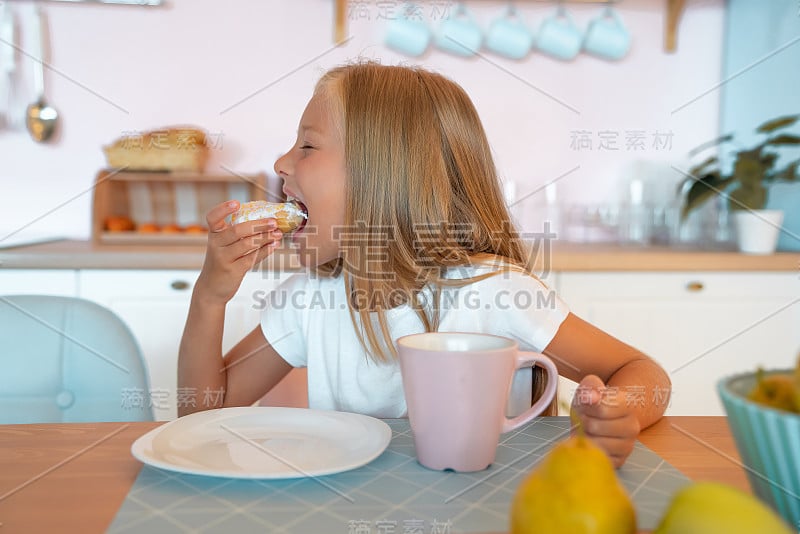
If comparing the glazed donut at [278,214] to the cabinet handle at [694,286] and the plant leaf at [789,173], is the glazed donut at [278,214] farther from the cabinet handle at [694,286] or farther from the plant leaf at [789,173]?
the plant leaf at [789,173]

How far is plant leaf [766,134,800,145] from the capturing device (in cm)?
189

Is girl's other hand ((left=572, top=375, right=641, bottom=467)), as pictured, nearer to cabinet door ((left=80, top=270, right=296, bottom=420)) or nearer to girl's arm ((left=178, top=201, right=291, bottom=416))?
girl's arm ((left=178, top=201, right=291, bottom=416))

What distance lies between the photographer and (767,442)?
356 mm

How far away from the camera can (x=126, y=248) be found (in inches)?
71.1

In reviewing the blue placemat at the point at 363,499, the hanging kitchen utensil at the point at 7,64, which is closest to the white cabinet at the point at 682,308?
the blue placemat at the point at 363,499

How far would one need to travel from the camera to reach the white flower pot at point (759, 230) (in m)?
1.88

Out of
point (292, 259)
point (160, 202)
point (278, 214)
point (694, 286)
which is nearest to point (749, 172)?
point (694, 286)

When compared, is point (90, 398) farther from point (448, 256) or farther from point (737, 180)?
point (737, 180)

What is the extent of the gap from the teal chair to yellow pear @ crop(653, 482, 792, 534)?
2.52 ft

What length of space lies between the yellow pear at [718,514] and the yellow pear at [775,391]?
0.08 meters

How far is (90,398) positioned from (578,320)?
663 mm

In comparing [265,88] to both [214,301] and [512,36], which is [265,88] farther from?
[214,301]

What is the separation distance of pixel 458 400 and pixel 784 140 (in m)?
1.81

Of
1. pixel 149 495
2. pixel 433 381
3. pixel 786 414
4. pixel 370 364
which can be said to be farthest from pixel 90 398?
pixel 786 414
